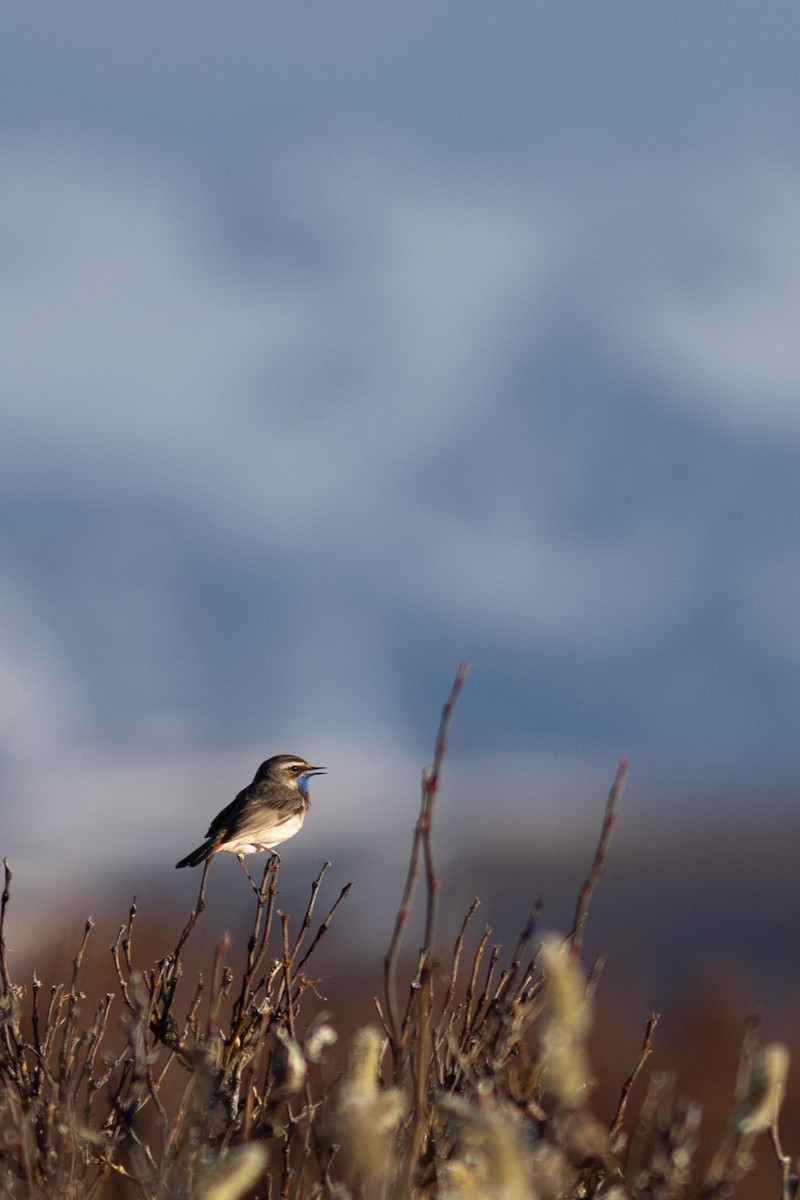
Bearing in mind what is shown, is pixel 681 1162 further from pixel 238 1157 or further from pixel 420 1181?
pixel 238 1157

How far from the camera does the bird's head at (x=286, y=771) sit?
8.27 meters

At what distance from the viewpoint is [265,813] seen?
26.3ft

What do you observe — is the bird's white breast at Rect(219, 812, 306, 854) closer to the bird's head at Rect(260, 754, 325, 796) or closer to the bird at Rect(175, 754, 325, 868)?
the bird at Rect(175, 754, 325, 868)

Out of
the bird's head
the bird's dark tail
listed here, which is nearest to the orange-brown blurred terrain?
the bird's dark tail

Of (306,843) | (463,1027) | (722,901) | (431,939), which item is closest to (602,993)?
(463,1027)

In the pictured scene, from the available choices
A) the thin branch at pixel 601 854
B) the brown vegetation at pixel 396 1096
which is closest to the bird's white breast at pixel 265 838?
the brown vegetation at pixel 396 1096

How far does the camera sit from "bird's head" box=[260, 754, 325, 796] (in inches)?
325

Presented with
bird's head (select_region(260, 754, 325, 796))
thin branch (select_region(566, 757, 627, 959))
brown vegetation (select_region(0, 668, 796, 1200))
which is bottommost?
bird's head (select_region(260, 754, 325, 796))

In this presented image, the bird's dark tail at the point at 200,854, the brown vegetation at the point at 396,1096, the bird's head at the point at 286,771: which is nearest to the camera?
the brown vegetation at the point at 396,1096

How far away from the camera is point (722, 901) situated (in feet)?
199

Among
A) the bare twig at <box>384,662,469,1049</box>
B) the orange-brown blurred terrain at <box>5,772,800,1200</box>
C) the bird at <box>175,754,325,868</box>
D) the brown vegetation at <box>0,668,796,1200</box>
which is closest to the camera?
the brown vegetation at <box>0,668,796,1200</box>

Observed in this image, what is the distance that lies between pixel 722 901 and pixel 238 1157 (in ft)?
199

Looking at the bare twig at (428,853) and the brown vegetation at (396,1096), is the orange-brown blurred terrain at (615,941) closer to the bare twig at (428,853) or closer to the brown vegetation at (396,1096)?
the brown vegetation at (396,1096)

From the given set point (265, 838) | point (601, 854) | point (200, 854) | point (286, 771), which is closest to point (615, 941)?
point (286, 771)
